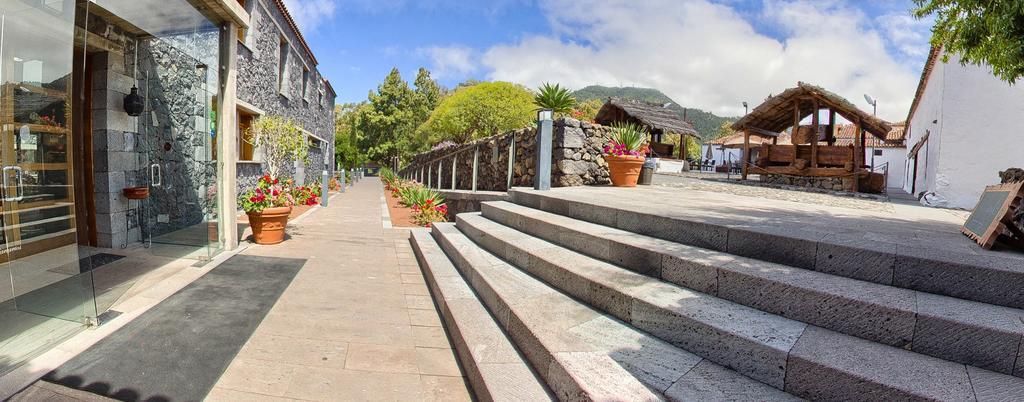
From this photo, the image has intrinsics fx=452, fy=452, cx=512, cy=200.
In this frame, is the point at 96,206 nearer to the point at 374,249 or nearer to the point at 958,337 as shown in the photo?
the point at 374,249

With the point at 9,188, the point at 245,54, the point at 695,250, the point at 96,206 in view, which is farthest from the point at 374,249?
the point at 245,54

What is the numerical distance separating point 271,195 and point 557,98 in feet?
19.5

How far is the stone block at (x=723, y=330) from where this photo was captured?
1974 mm

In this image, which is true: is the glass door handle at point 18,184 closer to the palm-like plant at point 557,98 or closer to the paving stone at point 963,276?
the paving stone at point 963,276

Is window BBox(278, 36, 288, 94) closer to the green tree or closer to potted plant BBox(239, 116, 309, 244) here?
potted plant BBox(239, 116, 309, 244)

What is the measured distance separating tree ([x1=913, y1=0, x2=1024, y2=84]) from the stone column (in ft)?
24.4

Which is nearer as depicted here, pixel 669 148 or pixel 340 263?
pixel 340 263

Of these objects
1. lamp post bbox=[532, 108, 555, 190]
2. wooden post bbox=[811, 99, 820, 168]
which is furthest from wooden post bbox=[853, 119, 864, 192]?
lamp post bbox=[532, 108, 555, 190]

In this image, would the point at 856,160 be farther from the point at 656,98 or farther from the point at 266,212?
the point at 656,98

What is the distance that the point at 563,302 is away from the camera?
3.05 metres

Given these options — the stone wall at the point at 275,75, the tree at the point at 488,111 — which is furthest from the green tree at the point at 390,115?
the stone wall at the point at 275,75

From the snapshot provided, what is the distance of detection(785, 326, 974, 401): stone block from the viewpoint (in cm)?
164

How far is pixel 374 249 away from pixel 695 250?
4.82m

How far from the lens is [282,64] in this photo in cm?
1266
